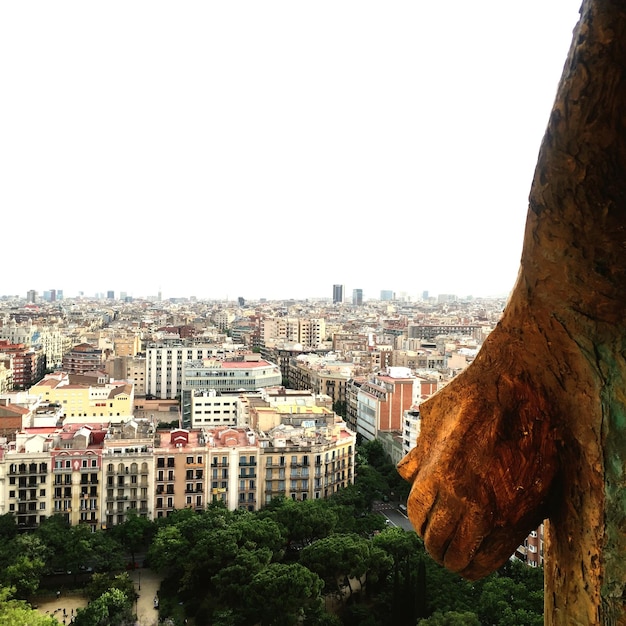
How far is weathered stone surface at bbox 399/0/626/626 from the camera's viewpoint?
1.02m

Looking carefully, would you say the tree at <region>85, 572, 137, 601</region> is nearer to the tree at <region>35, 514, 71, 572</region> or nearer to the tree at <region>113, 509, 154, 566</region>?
the tree at <region>35, 514, 71, 572</region>

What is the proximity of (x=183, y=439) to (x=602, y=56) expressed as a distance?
1770 cm

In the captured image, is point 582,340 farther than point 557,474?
No

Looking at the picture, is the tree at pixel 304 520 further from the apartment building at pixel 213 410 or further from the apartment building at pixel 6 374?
the apartment building at pixel 6 374

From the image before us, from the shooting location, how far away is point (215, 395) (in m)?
26.1

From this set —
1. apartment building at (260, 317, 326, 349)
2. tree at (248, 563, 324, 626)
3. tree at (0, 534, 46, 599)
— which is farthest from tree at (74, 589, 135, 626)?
apartment building at (260, 317, 326, 349)

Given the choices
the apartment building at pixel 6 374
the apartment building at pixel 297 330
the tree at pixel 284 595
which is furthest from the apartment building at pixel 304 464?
the apartment building at pixel 297 330

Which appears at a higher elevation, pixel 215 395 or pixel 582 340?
pixel 582 340

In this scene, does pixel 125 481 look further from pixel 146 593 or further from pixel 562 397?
pixel 562 397

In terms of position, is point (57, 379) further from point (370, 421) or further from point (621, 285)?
point (621, 285)

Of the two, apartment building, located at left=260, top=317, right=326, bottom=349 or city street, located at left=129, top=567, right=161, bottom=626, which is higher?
apartment building, located at left=260, top=317, right=326, bottom=349

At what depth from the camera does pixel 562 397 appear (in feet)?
4.41

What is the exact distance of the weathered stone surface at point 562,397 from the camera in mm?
1024

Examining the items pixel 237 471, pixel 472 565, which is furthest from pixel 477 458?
pixel 237 471
